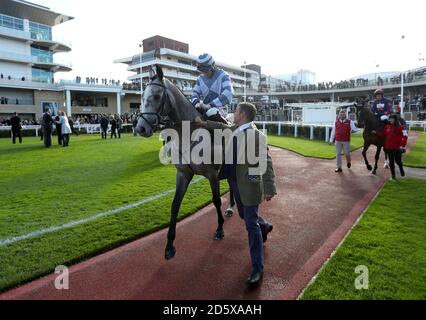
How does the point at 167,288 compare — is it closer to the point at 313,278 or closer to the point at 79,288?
the point at 79,288

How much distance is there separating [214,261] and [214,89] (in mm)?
2460

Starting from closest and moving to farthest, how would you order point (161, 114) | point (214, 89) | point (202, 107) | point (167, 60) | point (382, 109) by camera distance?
1. point (161, 114)
2. point (202, 107)
3. point (214, 89)
4. point (382, 109)
5. point (167, 60)

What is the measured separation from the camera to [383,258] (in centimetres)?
383

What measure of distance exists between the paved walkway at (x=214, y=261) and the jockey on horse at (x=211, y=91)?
1.83 metres

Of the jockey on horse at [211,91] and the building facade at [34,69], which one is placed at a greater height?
the building facade at [34,69]

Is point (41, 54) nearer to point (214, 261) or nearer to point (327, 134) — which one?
point (327, 134)

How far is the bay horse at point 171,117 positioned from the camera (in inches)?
141

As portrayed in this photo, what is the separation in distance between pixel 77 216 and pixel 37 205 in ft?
3.94

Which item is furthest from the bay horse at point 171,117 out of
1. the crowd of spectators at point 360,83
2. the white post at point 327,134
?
the crowd of spectators at point 360,83

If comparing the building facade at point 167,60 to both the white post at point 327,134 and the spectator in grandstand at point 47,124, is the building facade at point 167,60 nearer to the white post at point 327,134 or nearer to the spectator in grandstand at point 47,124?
the white post at point 327,134

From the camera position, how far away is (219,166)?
14.5 ft

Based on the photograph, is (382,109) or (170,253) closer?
(170,253)

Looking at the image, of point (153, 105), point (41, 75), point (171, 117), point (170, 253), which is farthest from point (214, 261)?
point (41, 75)

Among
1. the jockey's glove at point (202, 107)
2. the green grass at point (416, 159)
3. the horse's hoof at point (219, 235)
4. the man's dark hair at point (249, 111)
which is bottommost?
the horse's hoof at point (219, 235)
